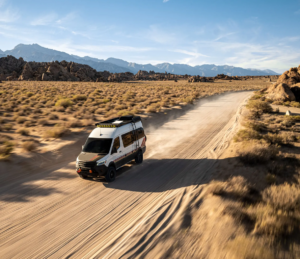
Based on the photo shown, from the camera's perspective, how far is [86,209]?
6.92 m

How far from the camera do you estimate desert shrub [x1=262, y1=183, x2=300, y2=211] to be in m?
6.07

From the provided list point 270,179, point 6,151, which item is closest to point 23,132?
point 6,151

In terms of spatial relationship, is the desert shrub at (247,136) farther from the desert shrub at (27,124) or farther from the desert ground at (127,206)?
the desert shrub at (27,124)

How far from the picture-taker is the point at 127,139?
32.1 feet

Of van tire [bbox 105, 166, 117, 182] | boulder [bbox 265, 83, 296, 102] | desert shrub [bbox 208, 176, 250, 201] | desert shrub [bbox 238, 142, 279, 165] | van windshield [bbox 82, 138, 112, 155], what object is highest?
boulder [bbox 265, 83, 296, 102]

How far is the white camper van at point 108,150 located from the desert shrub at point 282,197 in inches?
214

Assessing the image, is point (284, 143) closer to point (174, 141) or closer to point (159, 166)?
point (174, 141)

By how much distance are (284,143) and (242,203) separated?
8291mm

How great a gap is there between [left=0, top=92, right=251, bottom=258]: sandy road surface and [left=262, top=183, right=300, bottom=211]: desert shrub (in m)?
2.28

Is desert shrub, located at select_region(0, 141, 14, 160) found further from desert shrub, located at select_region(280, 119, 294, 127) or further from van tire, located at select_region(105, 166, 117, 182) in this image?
desert shrub, located at select_region(280, 119, 294, 127)

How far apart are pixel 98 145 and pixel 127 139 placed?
1.39m

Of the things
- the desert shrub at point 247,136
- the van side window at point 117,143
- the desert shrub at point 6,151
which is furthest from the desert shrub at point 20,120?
the desert shrub at point 247,136

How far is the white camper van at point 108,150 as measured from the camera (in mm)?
8289

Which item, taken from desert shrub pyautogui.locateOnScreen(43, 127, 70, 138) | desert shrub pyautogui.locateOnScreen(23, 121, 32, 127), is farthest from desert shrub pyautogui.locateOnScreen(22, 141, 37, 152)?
desert shrub pyautogui.locateOnScreen(23, 121, 32, 127)
